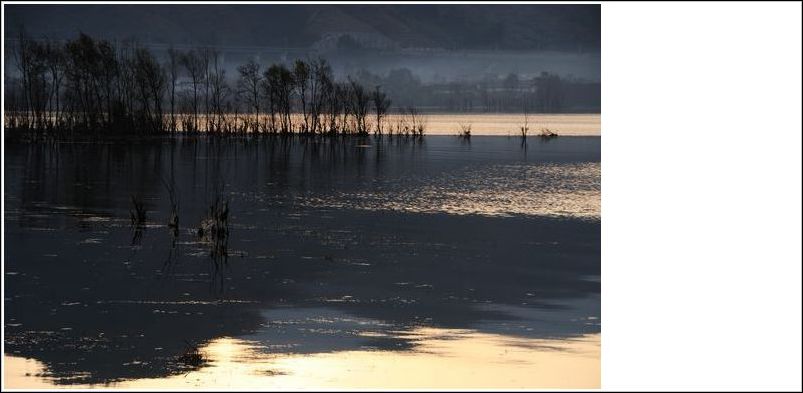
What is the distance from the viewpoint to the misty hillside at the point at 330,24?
275 feet

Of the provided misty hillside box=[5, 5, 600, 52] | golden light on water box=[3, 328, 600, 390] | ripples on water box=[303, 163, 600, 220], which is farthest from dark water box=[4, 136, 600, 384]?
misty hillside box=[5, 5, 600, 52]

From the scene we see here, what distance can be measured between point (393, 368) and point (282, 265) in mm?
5111

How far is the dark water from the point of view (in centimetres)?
1007

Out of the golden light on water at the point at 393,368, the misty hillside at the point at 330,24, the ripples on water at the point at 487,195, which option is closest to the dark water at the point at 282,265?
the ripples on water at the point at 487,195

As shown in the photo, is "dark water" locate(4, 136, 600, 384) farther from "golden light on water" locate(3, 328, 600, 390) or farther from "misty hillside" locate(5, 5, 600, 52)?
"misty hillside" locate(5, 5, 600, 52)

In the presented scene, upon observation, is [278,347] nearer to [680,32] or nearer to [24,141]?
[680,32]

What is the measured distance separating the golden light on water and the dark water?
195 mm

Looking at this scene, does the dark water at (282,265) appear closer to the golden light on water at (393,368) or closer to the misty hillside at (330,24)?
the golden light on water at (393,368)

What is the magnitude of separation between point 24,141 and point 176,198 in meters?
20.4

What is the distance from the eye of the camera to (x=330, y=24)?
89375 millimetres

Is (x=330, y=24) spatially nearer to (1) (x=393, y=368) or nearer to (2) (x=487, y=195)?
(2) (x=487, y=195)

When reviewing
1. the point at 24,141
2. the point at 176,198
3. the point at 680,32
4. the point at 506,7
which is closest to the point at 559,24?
the point at 506,7

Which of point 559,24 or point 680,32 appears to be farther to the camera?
point 559,24

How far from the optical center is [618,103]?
9641 millimetres
